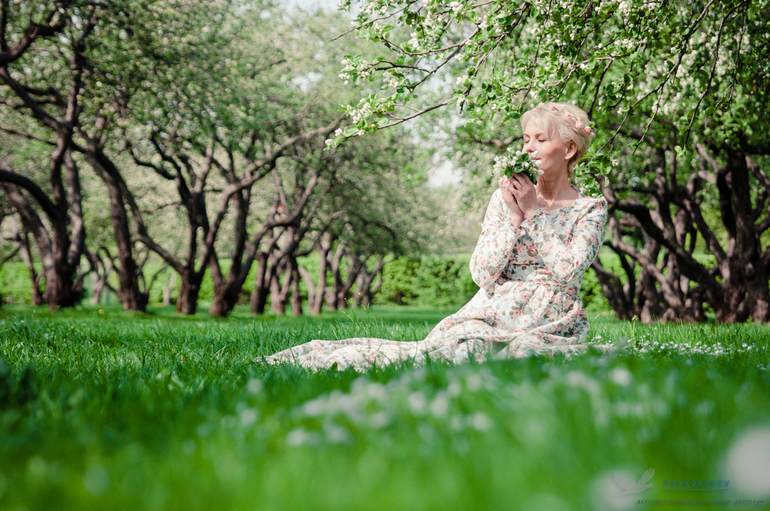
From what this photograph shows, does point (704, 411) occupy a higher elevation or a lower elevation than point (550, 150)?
lower

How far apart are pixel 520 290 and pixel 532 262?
0.25 m

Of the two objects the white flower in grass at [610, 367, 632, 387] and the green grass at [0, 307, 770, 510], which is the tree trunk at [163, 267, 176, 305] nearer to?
the green grass at [0, 307, 770, 510]

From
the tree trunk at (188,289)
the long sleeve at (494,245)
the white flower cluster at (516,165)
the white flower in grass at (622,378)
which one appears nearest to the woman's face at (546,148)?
the white flower cluster at (516,165)

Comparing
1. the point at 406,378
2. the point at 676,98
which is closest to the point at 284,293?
the point at 676,98

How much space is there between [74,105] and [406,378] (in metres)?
11.9

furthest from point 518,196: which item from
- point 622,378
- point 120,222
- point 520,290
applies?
point 120,222

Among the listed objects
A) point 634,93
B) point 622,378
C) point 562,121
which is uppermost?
point 634,93

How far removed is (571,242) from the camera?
3766mm

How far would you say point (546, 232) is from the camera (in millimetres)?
3846

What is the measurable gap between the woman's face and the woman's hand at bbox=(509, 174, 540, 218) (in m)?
0.25

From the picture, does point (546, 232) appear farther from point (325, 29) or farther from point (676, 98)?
point (325, 29)

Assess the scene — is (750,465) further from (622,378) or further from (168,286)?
(168,286)
